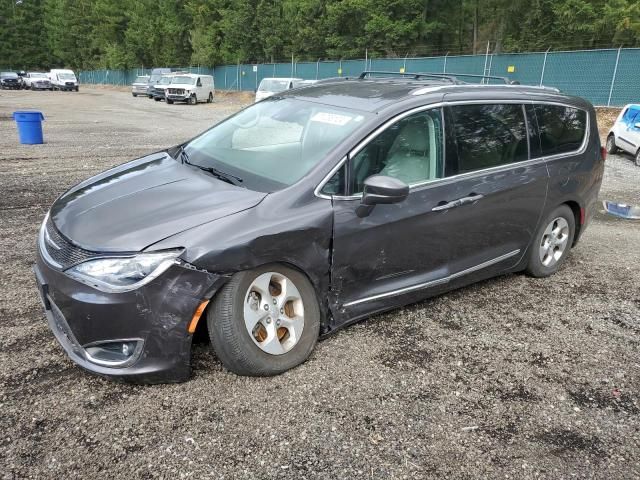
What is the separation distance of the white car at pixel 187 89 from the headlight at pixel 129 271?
1283 inches

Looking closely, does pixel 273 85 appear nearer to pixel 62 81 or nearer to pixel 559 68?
pixel 559 68

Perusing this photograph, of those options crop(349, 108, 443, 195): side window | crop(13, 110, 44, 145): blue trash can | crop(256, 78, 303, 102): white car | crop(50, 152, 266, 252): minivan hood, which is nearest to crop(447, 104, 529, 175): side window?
crop(349, 108, 443, 195): side window

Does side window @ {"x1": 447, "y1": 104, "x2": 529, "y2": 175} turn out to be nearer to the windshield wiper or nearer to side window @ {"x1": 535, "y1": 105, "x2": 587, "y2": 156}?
side window @ {"x1": 535, "y1": 105, "x2": 587, "y2": 156}

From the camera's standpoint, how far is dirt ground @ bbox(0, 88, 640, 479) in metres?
2.48

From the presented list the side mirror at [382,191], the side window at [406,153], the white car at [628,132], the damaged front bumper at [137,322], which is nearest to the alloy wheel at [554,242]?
the side window at [406,153]

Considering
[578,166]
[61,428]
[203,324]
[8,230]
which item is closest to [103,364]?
[61,428]

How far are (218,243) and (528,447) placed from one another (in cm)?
192

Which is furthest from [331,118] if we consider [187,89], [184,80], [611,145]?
[184,80]

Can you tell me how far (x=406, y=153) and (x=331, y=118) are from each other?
1.90 ft

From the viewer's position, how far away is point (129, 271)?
270 centimetres

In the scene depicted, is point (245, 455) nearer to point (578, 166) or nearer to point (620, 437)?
point (620, 437)

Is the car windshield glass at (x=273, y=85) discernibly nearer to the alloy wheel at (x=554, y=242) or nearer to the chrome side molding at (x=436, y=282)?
the alloy wheel at (x=554, y=242)

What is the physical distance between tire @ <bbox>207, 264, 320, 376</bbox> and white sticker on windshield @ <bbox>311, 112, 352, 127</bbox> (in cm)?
113

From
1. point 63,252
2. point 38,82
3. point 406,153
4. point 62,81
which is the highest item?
point 406,153
